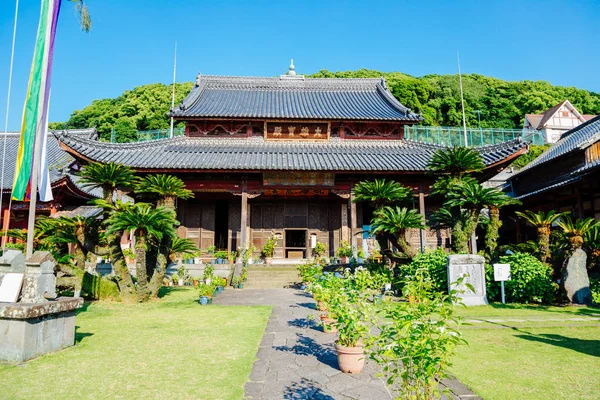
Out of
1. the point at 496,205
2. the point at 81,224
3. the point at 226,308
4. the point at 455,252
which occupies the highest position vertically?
the point at 496,205

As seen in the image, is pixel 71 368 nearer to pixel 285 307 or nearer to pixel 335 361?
pixel 335 361

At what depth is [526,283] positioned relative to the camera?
9.45 meters

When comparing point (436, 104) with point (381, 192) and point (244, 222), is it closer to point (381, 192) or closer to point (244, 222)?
point (244, 222)

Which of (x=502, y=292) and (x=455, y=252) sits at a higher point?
A: (x=455, y=252)

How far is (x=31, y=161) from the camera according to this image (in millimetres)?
6039

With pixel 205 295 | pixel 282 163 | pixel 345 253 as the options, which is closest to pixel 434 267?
pixel 345 253

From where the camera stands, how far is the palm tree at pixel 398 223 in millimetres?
10219

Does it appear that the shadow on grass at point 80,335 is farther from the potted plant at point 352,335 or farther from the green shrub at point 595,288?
the green shrub at point 595,288

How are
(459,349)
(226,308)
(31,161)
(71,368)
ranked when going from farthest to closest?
(226,308) < (31,161) < (459,349) < (71,368)

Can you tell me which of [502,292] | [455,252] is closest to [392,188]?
[455,252]

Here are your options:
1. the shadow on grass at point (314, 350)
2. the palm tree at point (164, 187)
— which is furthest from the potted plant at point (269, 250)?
the shadow on grass at point (314, 350)

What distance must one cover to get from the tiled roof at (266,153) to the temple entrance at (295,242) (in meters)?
4.02

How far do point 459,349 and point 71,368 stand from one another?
5366 mm

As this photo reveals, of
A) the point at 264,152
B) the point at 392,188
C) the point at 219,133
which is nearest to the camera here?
the point at 392,188
